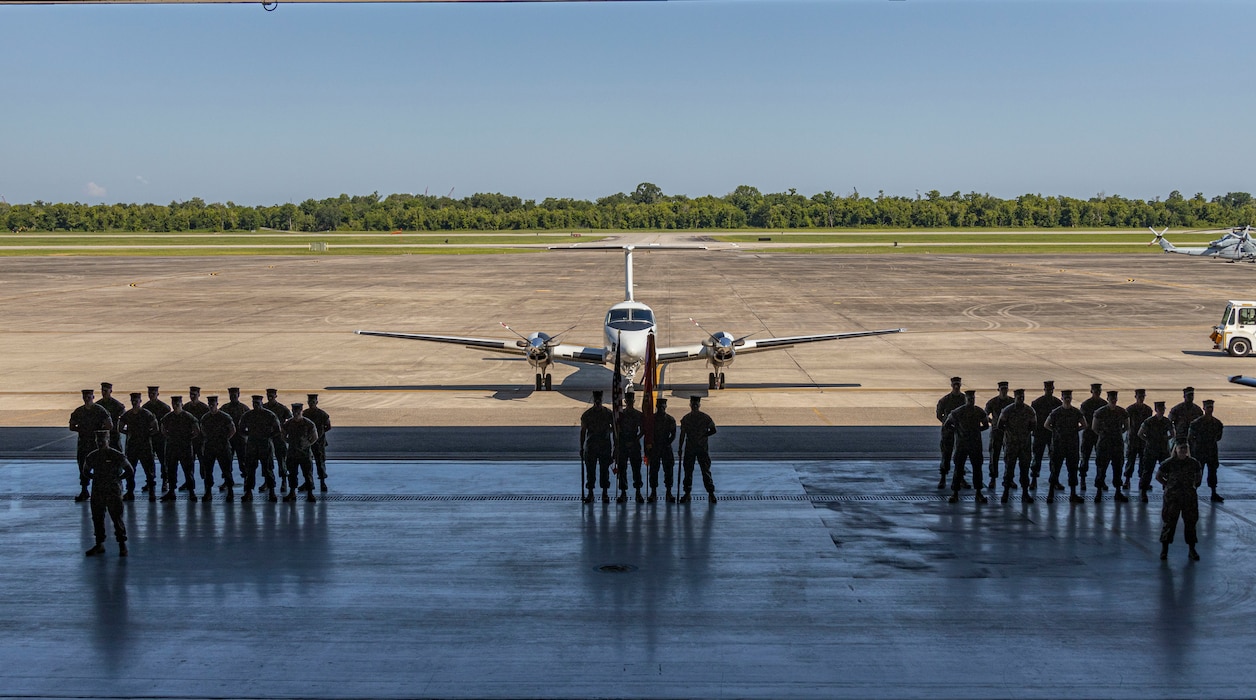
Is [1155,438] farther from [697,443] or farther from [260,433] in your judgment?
[260,433]

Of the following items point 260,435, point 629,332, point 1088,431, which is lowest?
point 1088,431

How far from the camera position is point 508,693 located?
29.6 feet

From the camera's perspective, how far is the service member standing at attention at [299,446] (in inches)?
603

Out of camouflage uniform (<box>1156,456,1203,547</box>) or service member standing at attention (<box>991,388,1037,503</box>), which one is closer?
camouflage uniform (<box>1156,456,1203,547</box>)

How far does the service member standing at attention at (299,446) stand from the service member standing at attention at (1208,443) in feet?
44.4

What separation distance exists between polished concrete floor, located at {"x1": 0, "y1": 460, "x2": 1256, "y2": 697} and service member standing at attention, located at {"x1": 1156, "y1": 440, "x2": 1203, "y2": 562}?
344mm

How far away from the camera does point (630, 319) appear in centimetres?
2444

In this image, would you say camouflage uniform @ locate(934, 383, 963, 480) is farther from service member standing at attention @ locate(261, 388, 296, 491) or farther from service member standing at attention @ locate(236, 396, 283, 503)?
service member standing at attention @ locate(236, 396, 283, 503)

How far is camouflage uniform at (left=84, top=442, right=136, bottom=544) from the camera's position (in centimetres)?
1264

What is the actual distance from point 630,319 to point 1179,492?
14071 mm

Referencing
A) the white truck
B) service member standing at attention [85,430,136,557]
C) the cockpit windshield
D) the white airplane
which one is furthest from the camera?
the white truck

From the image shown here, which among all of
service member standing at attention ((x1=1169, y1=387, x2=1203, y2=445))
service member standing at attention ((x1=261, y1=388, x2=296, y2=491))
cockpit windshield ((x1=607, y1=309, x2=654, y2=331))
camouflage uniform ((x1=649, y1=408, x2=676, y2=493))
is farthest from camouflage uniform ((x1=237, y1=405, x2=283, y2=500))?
service member standing at attention ((x1=1169, y1=387, x2=1203, y2=445))

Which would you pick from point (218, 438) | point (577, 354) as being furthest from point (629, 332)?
point (218, 438)

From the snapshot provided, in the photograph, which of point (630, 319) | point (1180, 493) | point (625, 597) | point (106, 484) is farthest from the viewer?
point (630, 319)
